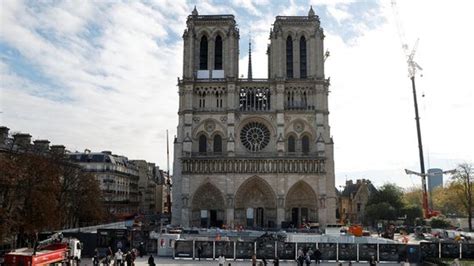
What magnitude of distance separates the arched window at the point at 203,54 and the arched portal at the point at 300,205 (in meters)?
21.1

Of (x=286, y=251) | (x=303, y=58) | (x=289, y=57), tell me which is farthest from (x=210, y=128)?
(x=286, y=251)

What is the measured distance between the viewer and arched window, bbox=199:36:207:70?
71.8m

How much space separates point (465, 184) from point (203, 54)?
1527 inches

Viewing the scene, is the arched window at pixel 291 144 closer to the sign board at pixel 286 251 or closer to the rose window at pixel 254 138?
the rose window at pixel 254 138

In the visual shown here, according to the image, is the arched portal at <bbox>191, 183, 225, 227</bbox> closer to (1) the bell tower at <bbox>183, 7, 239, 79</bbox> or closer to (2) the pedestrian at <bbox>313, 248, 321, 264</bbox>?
(1) the bell tower at <bbox>183, 7, 239, 79</bbox>

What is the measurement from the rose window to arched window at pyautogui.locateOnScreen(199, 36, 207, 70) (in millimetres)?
10711

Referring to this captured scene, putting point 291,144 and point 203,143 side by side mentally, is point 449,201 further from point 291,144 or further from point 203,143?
point 203,143

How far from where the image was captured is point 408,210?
245 feet

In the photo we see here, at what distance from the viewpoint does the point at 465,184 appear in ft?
210

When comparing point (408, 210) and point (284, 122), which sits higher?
point (284, 122)

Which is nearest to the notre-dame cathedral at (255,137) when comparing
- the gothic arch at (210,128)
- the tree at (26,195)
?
the gothic arch at (210,128)

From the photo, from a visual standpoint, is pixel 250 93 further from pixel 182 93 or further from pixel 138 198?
pixel 138 198

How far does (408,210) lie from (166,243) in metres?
45.0

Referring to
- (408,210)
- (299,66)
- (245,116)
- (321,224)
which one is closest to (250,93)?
(245,116)
